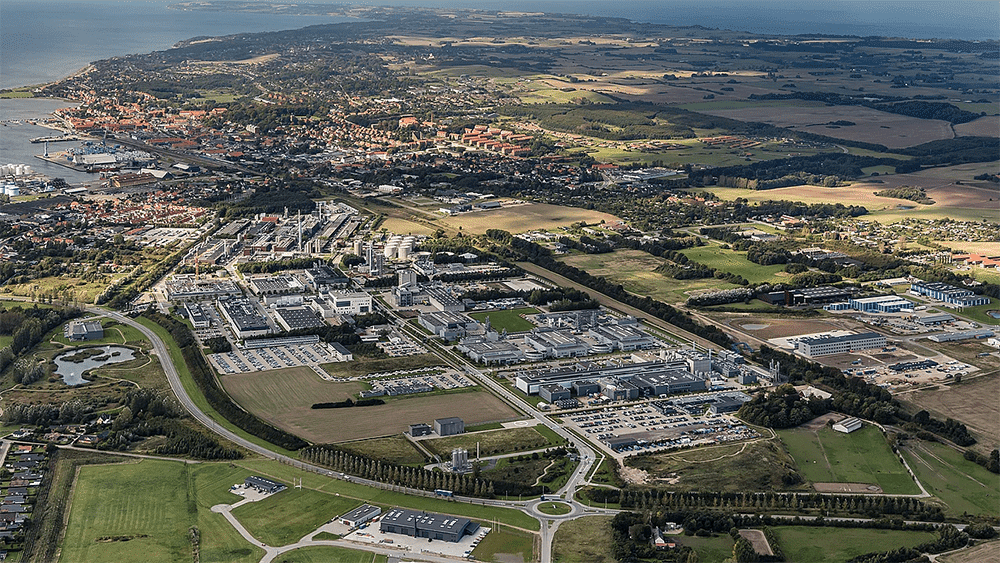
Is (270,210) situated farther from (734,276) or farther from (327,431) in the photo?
Result: (327,431)

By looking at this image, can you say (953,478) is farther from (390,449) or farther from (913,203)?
(913,203)

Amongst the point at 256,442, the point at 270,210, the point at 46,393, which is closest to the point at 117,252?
the point at 270,210

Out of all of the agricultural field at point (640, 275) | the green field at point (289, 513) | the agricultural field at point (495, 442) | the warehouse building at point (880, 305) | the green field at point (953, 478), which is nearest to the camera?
the green field at point (289, 513)

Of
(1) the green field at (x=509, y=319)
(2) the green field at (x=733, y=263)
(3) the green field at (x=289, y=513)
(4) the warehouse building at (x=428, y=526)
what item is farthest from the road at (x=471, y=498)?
(2) the green field at (x=733, y=263)

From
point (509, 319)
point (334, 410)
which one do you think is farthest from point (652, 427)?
point (509, 319)

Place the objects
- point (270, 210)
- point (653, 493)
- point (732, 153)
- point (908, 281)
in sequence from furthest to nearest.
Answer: point (732, 153) → point (270, 210) → point (908, 281) → point (653, 493)

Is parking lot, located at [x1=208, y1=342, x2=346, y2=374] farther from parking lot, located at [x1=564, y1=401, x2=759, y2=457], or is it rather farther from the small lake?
parking lot, located at [x1=564, y1=401, x2=759, y2=457]

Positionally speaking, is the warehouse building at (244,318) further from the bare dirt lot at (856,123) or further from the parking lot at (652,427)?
the bare dirt lot at (856,123)
